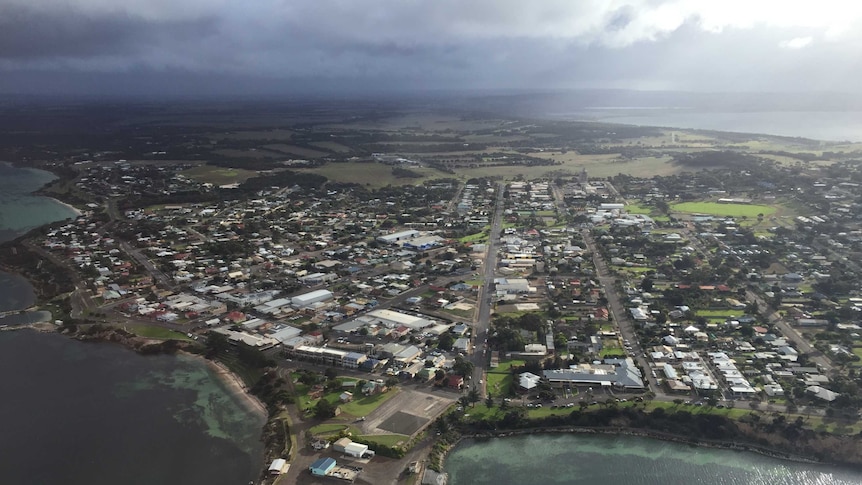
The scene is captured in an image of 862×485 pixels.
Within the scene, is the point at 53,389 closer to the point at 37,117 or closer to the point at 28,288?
the point at 28,288

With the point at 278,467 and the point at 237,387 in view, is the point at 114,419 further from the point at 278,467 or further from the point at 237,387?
the point at 278,467

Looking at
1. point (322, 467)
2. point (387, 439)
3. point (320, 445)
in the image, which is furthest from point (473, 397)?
point (322, 467)

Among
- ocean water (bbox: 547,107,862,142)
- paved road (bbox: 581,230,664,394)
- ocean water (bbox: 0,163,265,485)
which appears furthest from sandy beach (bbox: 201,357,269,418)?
ocean water (bbox: 547,107,862,142)

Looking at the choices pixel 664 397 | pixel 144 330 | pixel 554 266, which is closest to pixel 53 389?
pixel 144 330

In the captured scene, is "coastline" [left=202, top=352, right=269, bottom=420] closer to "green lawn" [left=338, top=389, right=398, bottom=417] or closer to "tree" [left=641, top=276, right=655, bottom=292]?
"green lawn" [left=338, top=389, right=398, bottom=417]

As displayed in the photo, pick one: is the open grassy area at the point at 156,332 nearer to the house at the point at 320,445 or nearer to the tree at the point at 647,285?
the house at the point at 320,445
